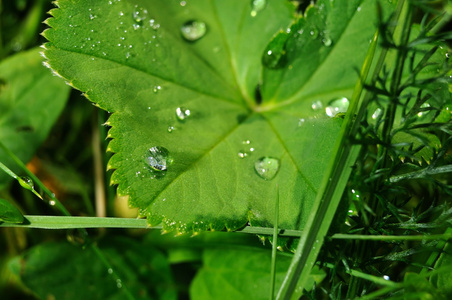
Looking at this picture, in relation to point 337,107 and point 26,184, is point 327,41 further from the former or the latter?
point 26,184

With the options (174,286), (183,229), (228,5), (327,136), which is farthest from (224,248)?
(228,5)

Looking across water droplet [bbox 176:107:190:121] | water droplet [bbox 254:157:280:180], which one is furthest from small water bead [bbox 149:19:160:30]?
water droplet [bbox 254:157:280:180]

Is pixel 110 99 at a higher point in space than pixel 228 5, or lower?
lower

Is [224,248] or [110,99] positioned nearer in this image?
[110,99]

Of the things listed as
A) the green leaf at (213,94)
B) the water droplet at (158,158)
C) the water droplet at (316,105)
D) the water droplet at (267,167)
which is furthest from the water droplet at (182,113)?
the water droplet at (316,105)

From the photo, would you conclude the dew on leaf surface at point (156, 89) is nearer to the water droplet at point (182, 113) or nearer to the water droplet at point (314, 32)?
the water droplet at point (182, 113)

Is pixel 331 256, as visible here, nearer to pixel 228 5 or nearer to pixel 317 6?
A: pixel 317 6

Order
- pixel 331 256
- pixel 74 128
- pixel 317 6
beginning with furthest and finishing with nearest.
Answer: pixel 74 128 → pixel 317 6 → pixel 331 256
